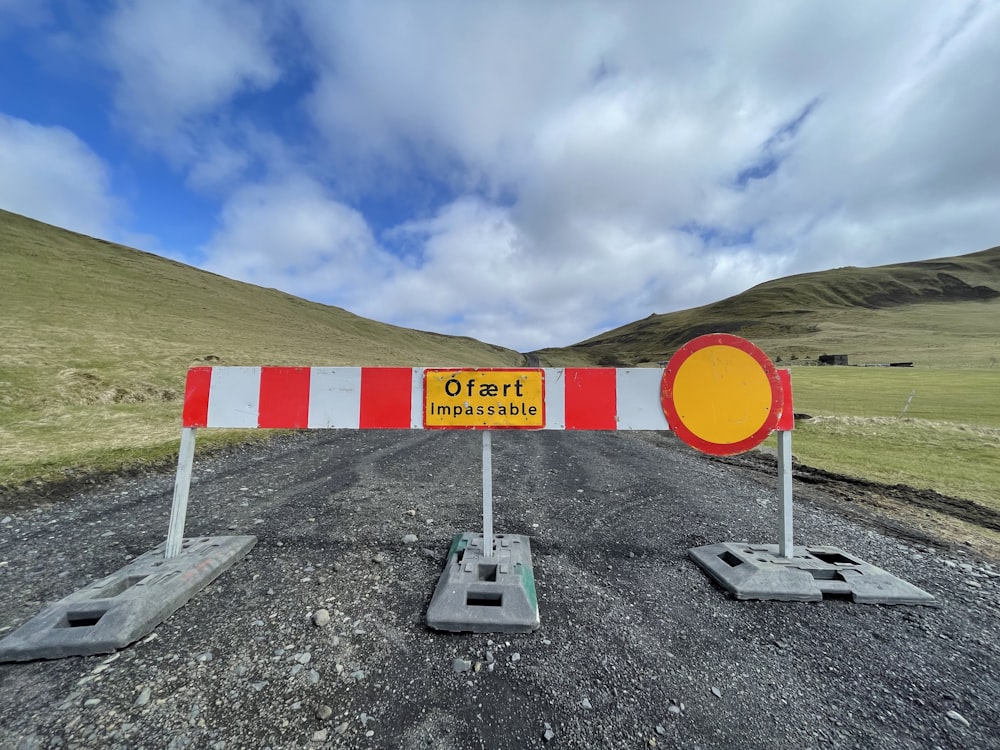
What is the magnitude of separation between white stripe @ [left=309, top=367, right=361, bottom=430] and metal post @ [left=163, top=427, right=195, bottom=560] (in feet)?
3.39

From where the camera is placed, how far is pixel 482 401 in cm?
363

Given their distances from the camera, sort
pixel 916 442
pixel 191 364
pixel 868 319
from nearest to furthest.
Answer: pixel 916 442 < pixel 191 364 < pixel 868 319

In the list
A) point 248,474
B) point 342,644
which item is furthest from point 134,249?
point 342,644

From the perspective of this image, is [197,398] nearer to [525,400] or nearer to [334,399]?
[334,399]

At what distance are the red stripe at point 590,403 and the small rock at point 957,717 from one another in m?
2.40

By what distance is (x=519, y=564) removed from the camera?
3.36 m

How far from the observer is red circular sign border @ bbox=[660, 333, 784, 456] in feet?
11.7

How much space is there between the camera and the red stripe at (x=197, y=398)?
3.73 metres

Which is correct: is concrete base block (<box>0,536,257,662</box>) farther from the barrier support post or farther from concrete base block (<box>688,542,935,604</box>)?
the barrier support post

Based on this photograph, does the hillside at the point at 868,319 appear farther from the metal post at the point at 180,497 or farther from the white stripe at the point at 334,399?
the metal post at the point at 180,497

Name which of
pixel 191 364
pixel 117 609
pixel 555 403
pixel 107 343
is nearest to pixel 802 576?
pixel 555 403

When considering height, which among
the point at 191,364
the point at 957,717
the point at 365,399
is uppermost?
the point at 191,364

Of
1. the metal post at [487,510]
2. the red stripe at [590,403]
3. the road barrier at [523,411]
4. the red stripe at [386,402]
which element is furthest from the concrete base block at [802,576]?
the red stripe at [386,402]

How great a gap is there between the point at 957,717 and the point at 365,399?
13.6 feet
